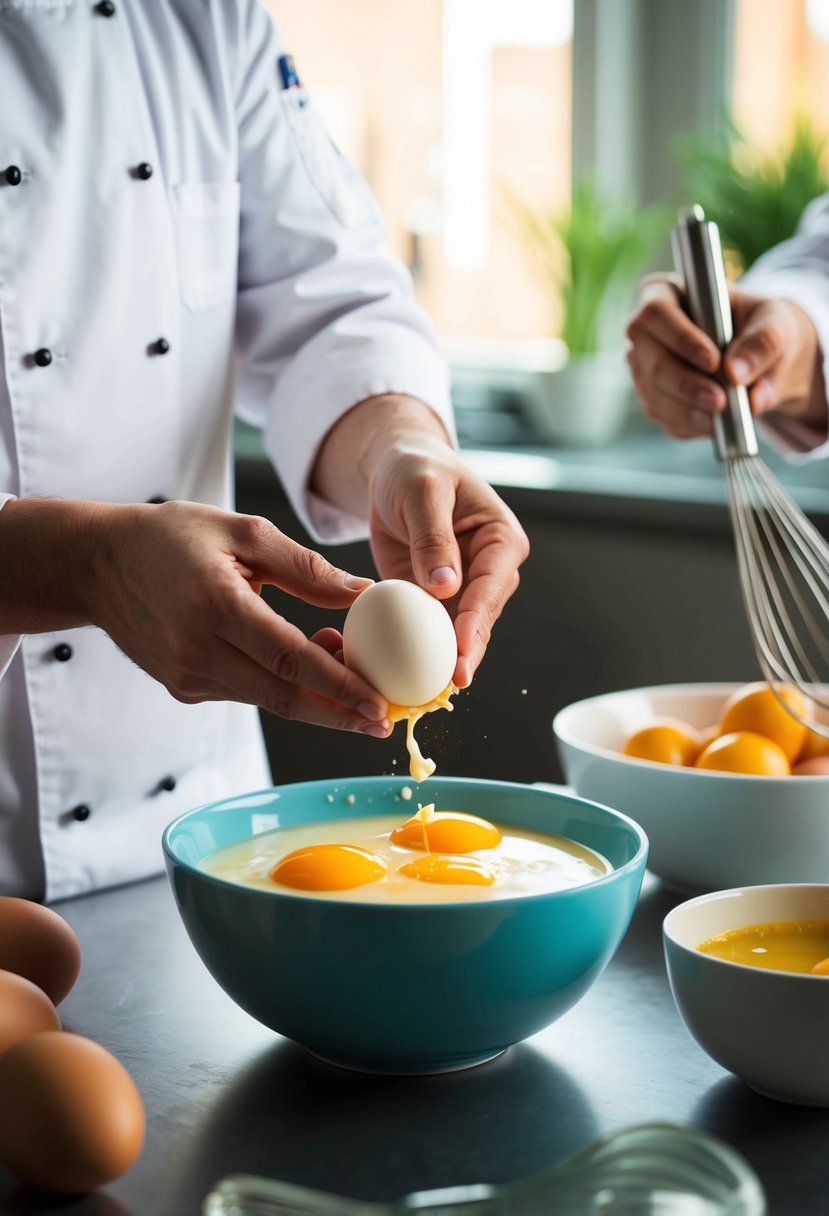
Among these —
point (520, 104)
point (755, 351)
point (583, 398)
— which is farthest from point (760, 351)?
point (520, 104)

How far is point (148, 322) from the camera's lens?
1.20 metres

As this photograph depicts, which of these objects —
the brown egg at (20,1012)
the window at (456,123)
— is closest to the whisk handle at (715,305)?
the brown egg at (20,1012)

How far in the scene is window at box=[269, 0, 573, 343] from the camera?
9.27ft

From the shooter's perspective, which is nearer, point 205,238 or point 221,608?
point 221,608

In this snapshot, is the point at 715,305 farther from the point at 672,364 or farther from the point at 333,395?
A: the point at 333,395

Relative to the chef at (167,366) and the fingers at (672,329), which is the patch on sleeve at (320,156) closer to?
the chef at (167,366)

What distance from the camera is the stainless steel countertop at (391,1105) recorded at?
2.18ft

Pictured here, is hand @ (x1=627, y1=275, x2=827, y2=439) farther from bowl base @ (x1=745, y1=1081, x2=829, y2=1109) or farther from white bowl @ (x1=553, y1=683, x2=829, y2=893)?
bowl base @ (x1=745, y1=1081, x2=829, y2=1109)

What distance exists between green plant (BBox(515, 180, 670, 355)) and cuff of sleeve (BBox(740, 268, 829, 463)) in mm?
1021

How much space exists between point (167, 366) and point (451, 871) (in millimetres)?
603

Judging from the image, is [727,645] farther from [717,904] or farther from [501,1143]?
[501,1143]

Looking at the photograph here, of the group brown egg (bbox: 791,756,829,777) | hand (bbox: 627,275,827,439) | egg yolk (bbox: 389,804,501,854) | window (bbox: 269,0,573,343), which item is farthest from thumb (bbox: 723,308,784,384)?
window (bbox: 269,0,573,343)

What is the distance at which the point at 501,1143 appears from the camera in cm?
69

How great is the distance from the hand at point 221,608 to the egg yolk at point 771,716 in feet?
1.47
